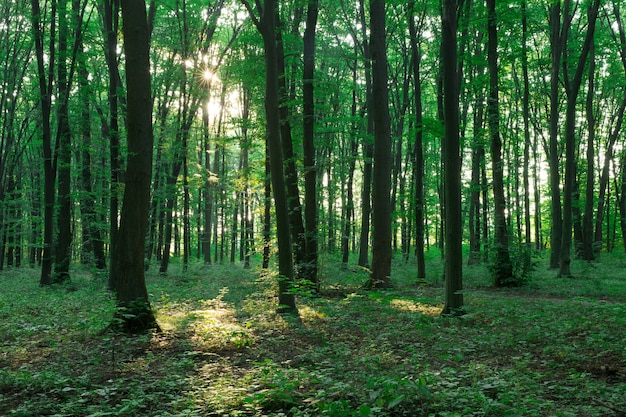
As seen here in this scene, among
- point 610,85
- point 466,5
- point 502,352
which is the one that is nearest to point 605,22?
point 610,85

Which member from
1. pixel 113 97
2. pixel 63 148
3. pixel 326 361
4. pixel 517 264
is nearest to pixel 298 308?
pixel 326 361

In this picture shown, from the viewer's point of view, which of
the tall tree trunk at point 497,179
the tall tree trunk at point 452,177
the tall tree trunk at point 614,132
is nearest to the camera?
the tall tree trunk at point 452,177

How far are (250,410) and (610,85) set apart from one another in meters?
28.4

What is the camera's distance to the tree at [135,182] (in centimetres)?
786

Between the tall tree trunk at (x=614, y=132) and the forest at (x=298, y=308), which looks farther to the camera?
the tall tree trunk at (x=614, y=132)

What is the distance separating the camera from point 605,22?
23578mm

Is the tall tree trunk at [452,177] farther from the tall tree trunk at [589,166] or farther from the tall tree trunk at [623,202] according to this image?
the tall tree trunk at [623,202]

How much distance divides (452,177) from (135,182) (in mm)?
5963

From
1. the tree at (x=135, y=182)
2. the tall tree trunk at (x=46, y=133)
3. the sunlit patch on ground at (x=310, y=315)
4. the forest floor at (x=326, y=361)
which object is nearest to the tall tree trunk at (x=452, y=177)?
the forest floor at (x=326, y=361)

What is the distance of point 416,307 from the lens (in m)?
10.5

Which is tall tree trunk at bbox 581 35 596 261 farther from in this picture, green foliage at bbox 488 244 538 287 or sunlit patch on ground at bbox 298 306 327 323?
sunlit patch on ground at bbox 298 306 327 323

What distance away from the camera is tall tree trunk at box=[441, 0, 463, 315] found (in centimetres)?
861

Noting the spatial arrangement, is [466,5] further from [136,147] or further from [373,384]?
[373,384]

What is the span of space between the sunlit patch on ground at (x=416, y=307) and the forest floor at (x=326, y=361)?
0.04 m
